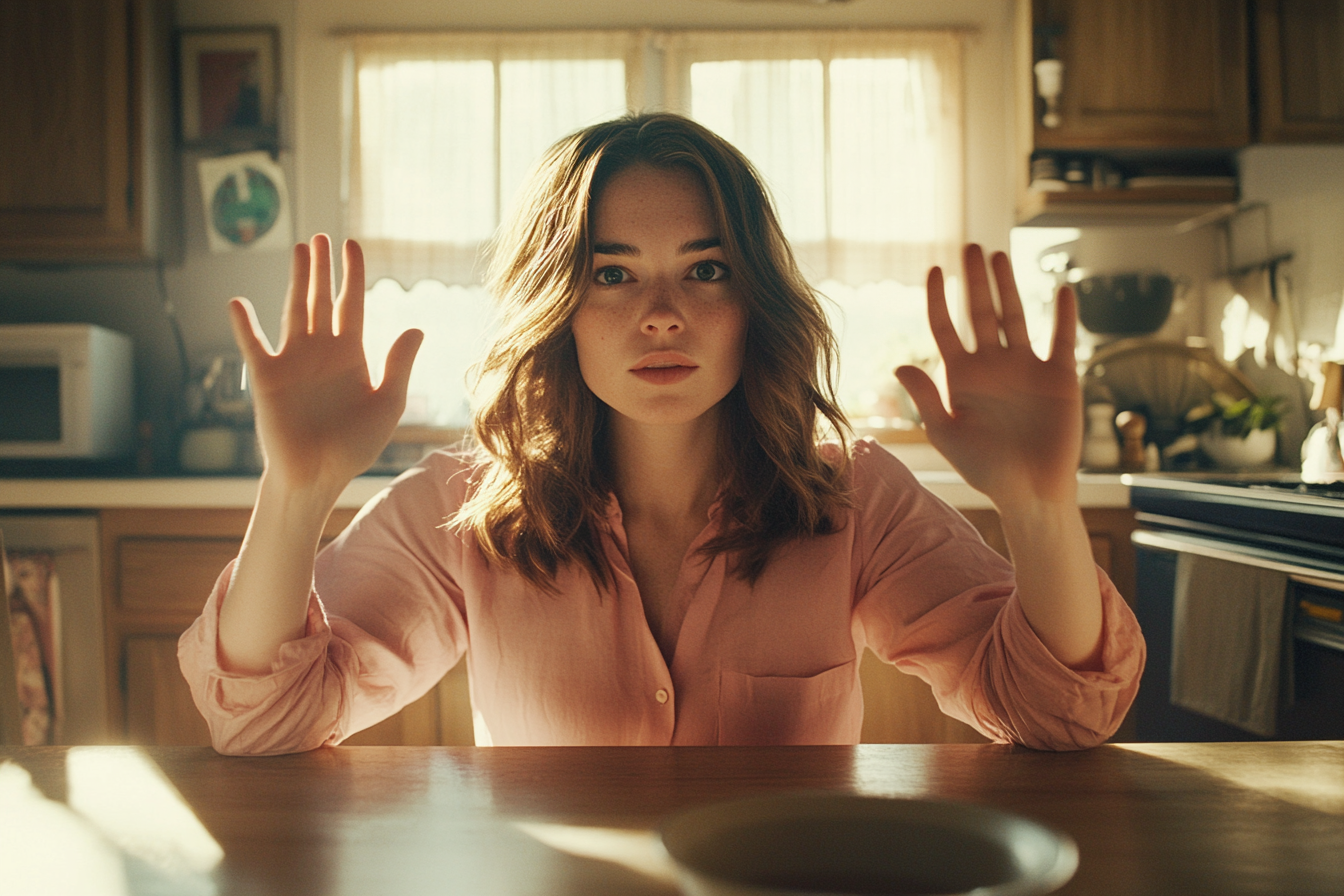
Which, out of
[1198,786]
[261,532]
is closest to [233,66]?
[261,532]

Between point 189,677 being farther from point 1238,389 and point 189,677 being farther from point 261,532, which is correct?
point 1238,389

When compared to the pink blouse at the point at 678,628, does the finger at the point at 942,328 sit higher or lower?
higher

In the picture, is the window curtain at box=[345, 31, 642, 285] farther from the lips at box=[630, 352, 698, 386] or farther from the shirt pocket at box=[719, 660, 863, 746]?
the shirt pocket at box=[719, 660, 863, 746]

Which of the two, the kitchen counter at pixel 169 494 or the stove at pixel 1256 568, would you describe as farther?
the kitchen counter at pixel 169 494

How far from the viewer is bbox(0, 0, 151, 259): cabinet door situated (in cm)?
277

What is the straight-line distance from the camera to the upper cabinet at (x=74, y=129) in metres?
2.77

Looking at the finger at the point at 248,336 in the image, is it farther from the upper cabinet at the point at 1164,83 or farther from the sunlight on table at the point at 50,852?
the upper cabinet at the point at 1164,83

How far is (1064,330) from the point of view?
Result: 2.65 ft

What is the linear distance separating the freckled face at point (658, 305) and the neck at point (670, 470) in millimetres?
110

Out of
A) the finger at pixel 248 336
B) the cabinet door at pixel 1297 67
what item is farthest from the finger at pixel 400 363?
the cabinet door at pixel 1297 67

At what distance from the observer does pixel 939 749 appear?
69cm

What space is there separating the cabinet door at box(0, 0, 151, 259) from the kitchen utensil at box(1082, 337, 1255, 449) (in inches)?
121

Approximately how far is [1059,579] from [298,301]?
707 mm

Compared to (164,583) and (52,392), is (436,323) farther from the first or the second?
(164,583)
